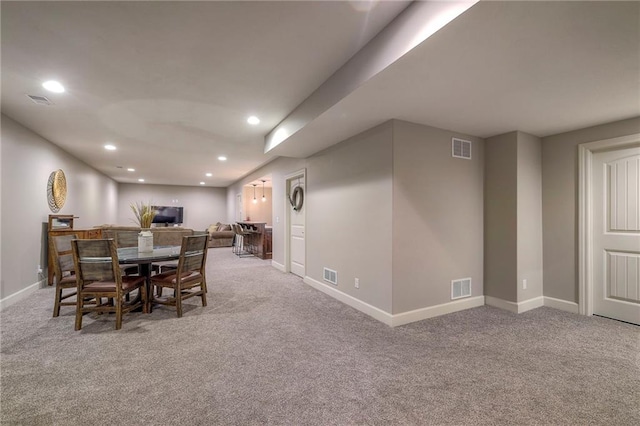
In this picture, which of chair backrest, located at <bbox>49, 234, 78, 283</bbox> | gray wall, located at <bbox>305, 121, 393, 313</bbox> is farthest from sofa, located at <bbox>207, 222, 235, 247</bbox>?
chair backrest, located at <bbox>49, 234, 78, 283</bbox>

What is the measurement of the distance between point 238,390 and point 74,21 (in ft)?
8.93

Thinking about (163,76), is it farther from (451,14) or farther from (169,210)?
(169,210)

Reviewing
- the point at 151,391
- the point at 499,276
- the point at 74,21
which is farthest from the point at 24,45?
the point at 499,276

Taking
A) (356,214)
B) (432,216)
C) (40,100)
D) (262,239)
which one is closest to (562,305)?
(432,216)

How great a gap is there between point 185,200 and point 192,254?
9.42 metres

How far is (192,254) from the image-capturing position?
128 inches

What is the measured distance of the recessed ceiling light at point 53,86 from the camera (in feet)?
8.69

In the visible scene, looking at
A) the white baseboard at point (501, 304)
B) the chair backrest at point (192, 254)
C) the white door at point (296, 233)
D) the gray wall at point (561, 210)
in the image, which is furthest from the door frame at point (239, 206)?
the gray wall at point (561, 210)

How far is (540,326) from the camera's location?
9.43 feet

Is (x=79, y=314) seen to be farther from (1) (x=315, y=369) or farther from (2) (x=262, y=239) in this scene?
(2) (x=262, y=239)

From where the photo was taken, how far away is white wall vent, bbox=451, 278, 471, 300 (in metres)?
3.35

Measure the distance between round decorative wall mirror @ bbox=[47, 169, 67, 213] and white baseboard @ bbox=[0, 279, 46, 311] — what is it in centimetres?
130

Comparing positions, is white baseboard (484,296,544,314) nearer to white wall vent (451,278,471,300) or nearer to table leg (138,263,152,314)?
white wall vent (451,278,471,300)

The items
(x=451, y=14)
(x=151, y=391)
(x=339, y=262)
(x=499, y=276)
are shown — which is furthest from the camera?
(x=339, y=262)
